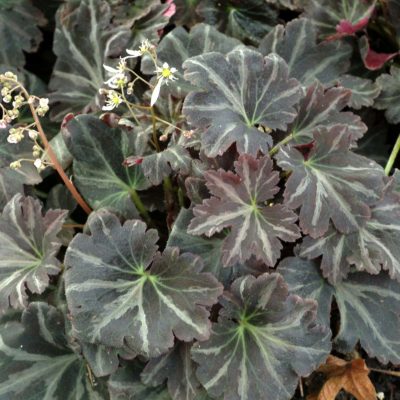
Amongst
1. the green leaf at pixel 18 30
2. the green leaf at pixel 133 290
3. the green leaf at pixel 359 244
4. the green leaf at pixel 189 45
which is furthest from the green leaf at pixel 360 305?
the green leaf at pixel 18 30

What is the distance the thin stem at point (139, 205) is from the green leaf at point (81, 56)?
34cm

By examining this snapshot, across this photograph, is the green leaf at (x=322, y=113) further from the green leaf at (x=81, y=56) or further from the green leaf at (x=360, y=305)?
the green leaf at (x=81, y=56)

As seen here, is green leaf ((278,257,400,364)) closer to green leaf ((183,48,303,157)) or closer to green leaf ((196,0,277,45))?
green leaf ((183,48,303,157))

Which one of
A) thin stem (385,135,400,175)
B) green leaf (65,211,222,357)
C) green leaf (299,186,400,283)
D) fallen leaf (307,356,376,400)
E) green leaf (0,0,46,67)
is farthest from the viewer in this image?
green leaf (0,0,46,67)

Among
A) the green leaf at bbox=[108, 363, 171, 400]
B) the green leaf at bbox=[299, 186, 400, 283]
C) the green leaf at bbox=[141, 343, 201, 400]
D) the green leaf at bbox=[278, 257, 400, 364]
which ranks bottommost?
the green leaf at bbox=[108, 363, 171, 400]

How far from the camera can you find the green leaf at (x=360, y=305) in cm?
121

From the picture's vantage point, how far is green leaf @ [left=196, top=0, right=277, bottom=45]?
1.69m

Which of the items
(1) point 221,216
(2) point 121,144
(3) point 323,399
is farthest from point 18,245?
(3) point 323,399

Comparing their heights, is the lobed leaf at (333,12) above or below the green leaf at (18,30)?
above

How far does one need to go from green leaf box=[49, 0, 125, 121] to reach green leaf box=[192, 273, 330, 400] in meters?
0.73

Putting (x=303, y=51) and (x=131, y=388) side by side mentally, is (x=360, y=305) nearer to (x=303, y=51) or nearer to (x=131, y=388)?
(x=131, y=388)

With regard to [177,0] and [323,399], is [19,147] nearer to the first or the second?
[177,0]

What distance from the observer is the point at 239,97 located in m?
1.22

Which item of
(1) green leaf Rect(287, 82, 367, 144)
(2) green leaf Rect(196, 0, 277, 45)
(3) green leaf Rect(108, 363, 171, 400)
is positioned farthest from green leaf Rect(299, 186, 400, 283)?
(2) green leaf Rect(196, 0, 277, 45)
